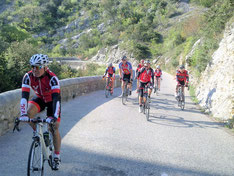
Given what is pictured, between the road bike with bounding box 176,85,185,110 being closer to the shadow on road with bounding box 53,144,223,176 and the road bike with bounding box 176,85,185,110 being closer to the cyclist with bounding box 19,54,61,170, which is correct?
the shadow on road with bounding box 53,144,223,176

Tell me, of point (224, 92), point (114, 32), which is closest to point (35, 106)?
point (224, 92)

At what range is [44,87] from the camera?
3891 mm

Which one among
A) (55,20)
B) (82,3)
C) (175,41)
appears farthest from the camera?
(82,3)

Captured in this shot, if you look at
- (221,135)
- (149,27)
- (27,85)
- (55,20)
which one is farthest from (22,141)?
(55,20)

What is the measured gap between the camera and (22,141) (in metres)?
5.26

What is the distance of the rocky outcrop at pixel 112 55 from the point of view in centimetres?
5656

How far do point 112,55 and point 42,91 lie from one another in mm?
57586

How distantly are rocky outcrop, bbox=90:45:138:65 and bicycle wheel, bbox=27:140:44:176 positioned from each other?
49246 millimetres

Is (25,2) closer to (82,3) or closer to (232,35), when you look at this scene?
(82,3)

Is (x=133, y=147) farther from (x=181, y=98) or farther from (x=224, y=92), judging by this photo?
(x=181, y=98)

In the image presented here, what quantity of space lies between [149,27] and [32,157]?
60.6m

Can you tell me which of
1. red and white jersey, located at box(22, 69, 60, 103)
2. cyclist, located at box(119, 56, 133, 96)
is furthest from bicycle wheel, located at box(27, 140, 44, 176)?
cyclist, located at box(119, 56, 133, 96)

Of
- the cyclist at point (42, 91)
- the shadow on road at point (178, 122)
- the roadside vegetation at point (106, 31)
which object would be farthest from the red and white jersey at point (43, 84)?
the roadside vegetation at point (106, 31)

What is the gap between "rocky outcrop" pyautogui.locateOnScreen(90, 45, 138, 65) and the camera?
2227 inches
